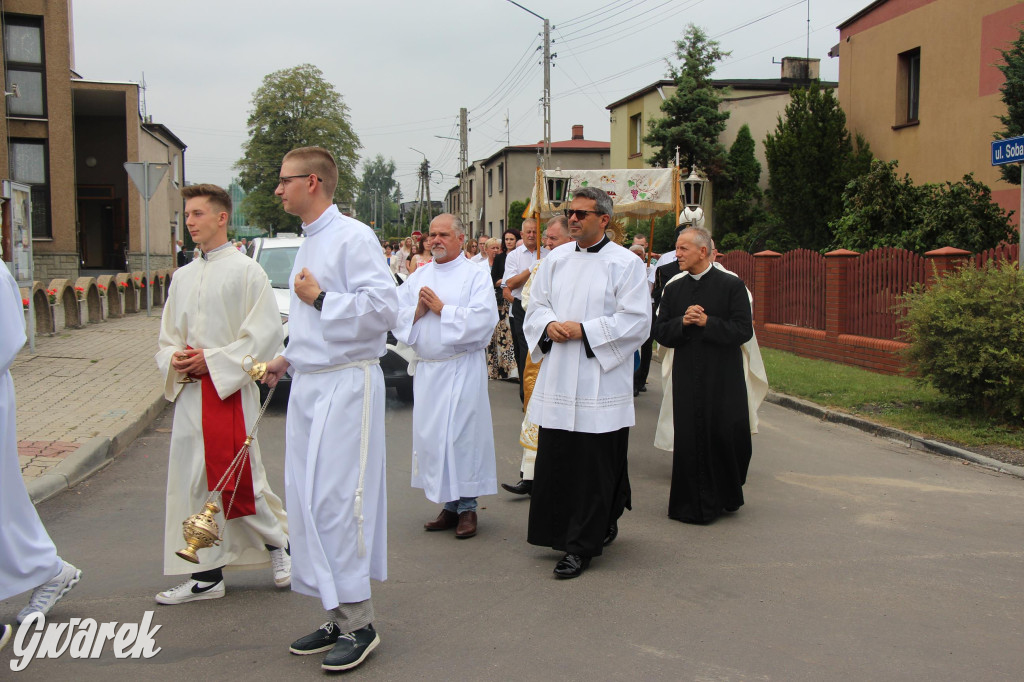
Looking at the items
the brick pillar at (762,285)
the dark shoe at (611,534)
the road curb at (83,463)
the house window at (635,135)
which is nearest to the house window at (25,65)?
the road curb at (83,463)

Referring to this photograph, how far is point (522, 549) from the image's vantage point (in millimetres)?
5754

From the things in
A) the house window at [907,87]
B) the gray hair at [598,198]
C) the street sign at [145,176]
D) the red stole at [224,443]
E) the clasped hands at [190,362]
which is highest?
the house window at [907,87]

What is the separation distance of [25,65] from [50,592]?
78.8 feet

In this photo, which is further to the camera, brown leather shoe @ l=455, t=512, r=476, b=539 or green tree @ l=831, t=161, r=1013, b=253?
green tree @ l=831, t=161, r=1013, b=253

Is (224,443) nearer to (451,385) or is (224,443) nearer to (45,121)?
(451,385)

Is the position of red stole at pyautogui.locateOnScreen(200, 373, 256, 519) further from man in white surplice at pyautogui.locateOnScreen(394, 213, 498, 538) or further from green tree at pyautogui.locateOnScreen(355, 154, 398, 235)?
green tree at pyautogui.locateOnScreen(355, 154, 398, 235)

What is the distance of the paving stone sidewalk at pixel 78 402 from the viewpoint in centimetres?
740

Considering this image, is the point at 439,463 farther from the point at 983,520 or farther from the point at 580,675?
the point at 983,520

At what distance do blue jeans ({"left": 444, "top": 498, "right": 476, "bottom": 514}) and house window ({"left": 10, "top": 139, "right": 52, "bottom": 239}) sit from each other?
883 inches

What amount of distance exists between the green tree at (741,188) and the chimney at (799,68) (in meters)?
5.19

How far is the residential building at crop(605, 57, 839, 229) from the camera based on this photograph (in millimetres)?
33844

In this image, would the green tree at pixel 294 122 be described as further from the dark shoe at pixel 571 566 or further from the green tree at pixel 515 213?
the dark shoe at pixel 571 566

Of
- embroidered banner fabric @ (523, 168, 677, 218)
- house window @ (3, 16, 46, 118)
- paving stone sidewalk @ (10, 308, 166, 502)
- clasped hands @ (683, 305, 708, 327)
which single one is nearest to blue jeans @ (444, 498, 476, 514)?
clasped hands @ (683, 305, 708, 327)

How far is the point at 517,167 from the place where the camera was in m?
55.9
